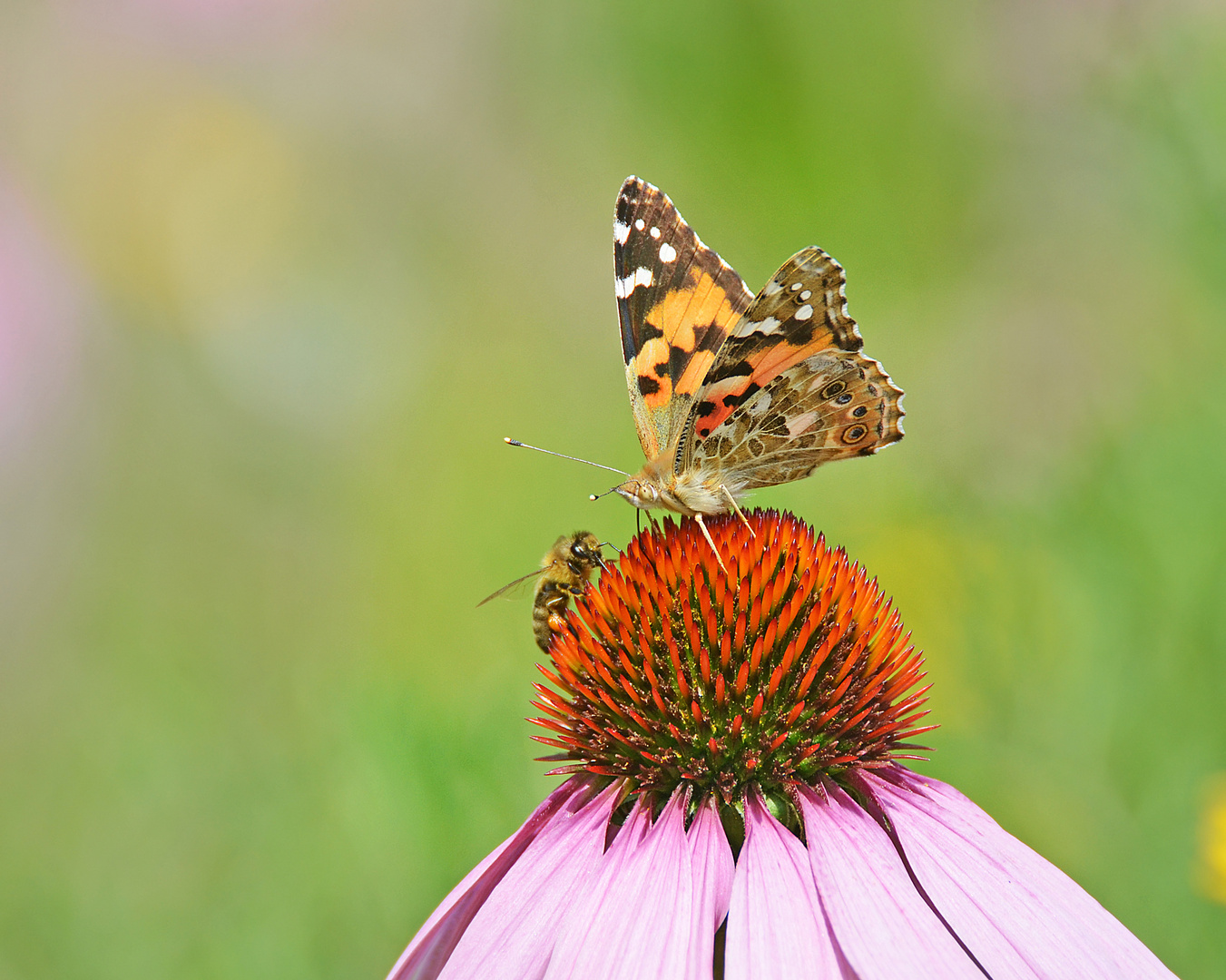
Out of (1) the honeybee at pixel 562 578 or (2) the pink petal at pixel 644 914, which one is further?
(1) the honeybee at pixel 562 578

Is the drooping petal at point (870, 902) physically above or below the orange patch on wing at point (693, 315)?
below

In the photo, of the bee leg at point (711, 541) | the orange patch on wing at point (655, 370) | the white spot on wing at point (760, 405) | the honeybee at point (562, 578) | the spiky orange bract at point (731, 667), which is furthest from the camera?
the orange patch on wing at point (655, 370)

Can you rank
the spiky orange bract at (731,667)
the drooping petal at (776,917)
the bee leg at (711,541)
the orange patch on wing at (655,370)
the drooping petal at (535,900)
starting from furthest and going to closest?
the orange patch on wing at (655,370) → the bee leg at (711,541) → the spiky orange bract at (731,667) → the drooping petal at (535,900) → the drooping petal at (776,917)

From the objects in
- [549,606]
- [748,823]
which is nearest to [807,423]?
[549,606]

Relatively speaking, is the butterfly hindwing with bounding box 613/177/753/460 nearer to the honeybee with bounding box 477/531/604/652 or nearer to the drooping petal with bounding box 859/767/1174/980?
the honeybee with bounding box 477/531/604/652

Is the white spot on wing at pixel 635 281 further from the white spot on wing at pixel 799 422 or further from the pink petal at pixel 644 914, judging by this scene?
the pink petal at pixel 644 914

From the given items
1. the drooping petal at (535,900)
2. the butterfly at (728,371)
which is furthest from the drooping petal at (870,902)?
the butterfly at (728,371)

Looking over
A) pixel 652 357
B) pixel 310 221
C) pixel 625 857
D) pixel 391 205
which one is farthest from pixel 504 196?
pixel 625 857
